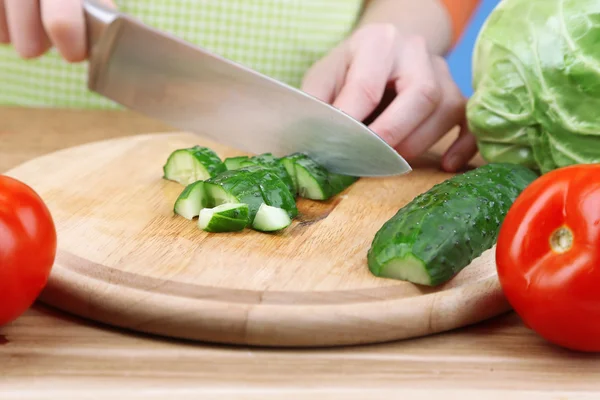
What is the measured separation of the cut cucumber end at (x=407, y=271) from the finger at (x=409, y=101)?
2.78 ft

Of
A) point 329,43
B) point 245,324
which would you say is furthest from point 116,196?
point 329,43

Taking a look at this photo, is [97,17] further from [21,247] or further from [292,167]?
[21,247]

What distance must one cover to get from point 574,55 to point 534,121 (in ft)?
0.78

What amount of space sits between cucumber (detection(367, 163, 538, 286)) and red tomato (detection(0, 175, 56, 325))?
678 millimetres

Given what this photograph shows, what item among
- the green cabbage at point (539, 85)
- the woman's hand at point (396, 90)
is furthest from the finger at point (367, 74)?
the green cabbage at point (539, 85)

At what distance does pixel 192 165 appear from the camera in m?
2.29

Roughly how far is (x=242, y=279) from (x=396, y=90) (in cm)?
121

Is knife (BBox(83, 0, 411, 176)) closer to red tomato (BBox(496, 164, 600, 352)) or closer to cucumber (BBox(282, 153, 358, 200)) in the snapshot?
cucumber (BBox(282, 153, 358, 200))

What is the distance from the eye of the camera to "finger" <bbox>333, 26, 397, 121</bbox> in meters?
2.53

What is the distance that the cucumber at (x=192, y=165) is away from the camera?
2250 mm

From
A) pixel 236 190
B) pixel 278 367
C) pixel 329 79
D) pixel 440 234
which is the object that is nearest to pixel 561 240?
pixel 440 234

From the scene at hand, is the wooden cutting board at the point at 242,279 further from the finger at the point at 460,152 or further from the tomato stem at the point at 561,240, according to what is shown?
the finger at the point at 460,152

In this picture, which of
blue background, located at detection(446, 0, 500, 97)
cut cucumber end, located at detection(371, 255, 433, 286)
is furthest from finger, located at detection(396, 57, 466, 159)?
blue background, located at detection(446, 0, 500, 97)

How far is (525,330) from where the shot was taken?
65.3 inches
